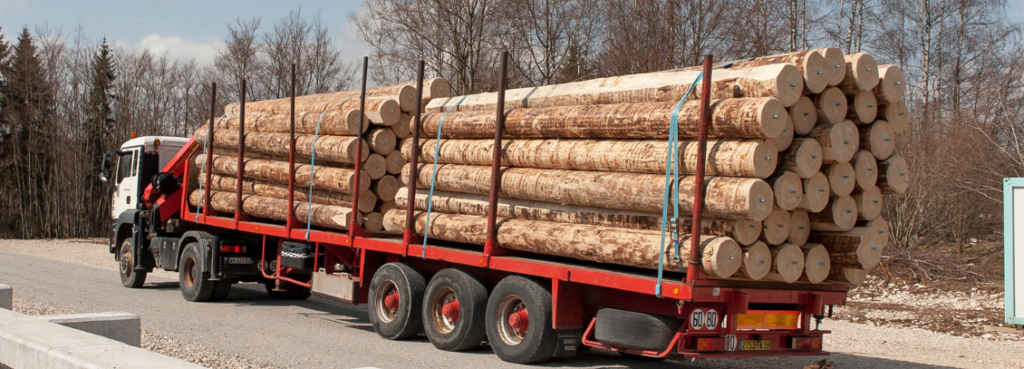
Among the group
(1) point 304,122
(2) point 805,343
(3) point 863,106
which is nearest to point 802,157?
(3) point 863,106

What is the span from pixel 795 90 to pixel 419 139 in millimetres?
4893

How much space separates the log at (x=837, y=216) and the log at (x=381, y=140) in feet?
18.5

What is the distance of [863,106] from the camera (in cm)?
735

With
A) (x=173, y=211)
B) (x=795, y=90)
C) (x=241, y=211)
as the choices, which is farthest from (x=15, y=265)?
(x=795, y=90)

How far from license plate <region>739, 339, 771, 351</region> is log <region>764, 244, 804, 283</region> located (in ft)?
2.12

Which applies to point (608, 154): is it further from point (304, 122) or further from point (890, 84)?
point (304, 122)

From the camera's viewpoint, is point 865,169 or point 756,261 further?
point 865,169

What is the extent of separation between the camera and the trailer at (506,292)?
718cm

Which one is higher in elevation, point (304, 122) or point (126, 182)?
point (304, 122)

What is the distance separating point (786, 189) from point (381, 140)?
5763 mm

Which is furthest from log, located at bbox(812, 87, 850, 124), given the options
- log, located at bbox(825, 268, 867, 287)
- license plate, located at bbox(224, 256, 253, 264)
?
license plate, located at bbox(224, 256, 253, 264)

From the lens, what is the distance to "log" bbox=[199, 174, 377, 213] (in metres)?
11.0

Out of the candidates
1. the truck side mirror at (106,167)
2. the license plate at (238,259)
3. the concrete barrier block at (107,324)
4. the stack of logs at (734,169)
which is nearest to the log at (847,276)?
the stack of logs at (734,169)

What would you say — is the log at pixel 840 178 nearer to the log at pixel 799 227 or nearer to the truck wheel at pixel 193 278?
the log at pixel 799 227
